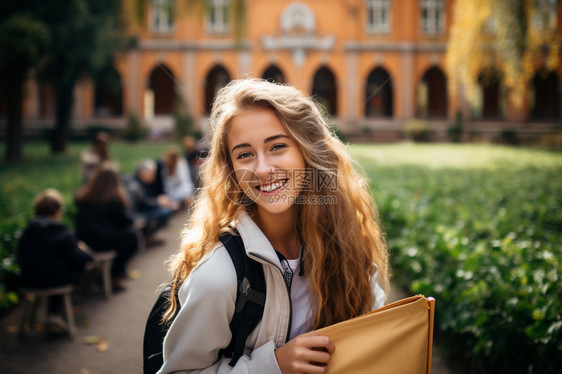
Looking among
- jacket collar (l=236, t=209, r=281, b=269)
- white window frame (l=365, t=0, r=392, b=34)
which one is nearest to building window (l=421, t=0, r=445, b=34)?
white window frame (l=365, t=0, r=392, b=34)

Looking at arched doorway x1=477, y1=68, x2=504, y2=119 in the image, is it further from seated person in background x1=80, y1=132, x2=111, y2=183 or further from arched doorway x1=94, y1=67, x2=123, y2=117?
seated person in background x1=80, y1=132, x2=111, y2=183

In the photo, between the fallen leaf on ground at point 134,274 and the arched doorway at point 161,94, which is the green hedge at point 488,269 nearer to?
the fallen leaf on ground at point 134,274

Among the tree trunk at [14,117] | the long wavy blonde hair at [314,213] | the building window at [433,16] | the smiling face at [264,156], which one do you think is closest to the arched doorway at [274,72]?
the building window at [433,16]

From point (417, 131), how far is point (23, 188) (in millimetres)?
20378

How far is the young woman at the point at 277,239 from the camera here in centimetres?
129

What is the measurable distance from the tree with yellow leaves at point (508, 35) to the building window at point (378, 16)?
44.3 ft

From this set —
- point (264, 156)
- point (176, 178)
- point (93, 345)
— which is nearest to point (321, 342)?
point (264, 156)

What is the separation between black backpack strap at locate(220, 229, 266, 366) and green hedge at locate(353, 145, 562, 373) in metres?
1.71

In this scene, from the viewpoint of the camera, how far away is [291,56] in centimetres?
2594

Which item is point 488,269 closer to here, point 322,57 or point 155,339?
point 155,339

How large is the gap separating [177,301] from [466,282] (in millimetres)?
2269

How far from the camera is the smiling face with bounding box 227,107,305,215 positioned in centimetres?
153

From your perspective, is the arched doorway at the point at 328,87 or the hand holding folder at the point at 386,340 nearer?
the hand holding folder at the point at 386,340

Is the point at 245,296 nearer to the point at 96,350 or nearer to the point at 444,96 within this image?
the point at 96,350
